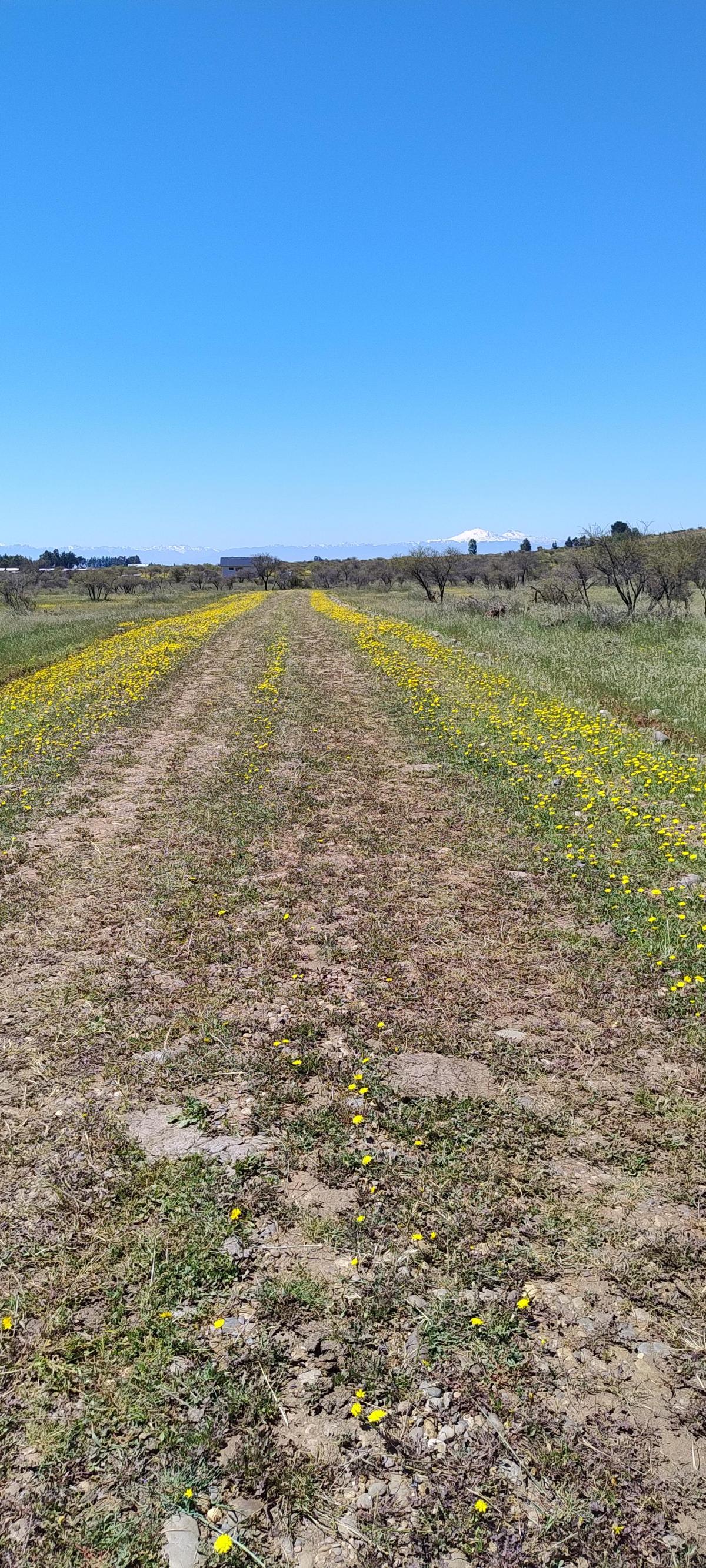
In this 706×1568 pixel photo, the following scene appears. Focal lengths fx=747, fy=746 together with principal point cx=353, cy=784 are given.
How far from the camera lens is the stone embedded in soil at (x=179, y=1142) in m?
3.31

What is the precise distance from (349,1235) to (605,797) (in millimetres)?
5486

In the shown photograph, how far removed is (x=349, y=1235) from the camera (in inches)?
115

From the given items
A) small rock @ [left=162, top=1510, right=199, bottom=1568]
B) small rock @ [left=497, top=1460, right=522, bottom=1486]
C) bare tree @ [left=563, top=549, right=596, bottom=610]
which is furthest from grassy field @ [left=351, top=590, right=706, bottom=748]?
small rock @ [left=162, top=1510, right=199, bottom=1568]

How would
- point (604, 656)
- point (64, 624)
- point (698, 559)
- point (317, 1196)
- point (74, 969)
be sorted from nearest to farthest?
point (317, 1196) → point (74, 969) → point (604, 656) → point (698, 559) → point (64, 624)

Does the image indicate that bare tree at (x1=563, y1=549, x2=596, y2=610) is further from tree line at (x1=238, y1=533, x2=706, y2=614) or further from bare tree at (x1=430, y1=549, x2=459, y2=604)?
bare tree at (x1=430, y1=549, x2=459, y2=604)

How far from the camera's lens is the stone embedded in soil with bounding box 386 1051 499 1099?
3654 mm

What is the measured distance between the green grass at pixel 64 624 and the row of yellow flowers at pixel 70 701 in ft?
2.78

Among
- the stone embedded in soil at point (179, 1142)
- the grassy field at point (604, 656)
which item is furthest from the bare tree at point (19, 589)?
the stone embedded in soil at point (179, 1142)

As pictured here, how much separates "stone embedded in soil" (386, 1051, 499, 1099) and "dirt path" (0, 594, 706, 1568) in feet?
0.06

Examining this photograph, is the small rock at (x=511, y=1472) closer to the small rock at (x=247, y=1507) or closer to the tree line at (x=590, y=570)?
the small rock at (x=247, y=1507)

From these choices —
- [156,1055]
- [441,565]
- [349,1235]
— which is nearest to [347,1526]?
[349,1235]

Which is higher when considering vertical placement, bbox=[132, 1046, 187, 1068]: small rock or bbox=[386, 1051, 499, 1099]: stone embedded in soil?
bbox=[132, 1046, 187, 1068]: small rock

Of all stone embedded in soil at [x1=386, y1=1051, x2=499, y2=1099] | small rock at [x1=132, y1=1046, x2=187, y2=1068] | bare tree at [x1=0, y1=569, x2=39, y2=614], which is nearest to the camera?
stone embedded in soil at [x1=386, y1=1051, x2=499, y2=1099]

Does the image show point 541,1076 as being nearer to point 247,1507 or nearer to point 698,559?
point 247,1507
